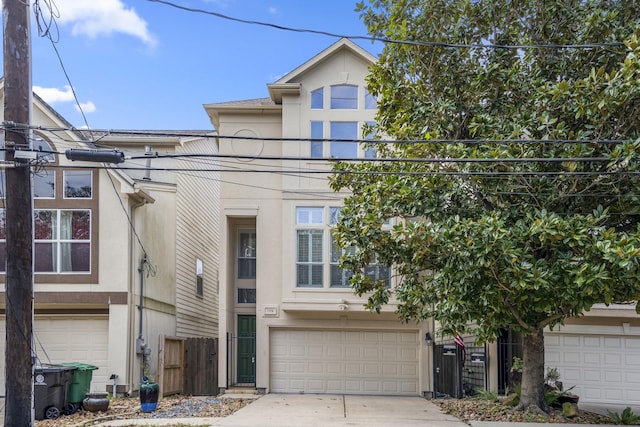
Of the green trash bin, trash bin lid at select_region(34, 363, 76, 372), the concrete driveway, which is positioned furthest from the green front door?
trash bin lid at select_region(34, 363, 76, 372)

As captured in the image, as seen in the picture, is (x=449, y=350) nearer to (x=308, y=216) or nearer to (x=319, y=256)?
(x=319, y=256)

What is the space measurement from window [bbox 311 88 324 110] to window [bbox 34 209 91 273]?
667 centimetres

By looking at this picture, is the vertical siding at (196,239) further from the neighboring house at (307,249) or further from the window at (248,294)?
the window at (248,294)

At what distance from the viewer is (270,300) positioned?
57.5 feet

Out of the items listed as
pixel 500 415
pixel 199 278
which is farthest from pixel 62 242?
pixel 500 415

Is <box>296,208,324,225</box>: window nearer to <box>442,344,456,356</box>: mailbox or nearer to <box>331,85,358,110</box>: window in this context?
<box>331,85,358,110</box>: window

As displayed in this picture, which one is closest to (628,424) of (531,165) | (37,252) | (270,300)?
(531,165)

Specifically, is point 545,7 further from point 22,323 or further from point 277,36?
point 22,323

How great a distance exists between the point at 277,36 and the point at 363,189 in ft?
11.4

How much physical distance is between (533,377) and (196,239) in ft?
44.6

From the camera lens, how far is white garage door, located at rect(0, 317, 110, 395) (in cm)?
1695

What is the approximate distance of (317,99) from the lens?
1766 centimetres

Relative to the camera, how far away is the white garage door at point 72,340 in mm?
16953

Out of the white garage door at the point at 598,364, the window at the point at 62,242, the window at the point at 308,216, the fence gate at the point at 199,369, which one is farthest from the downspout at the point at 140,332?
the white garage door at the point at 598,364
